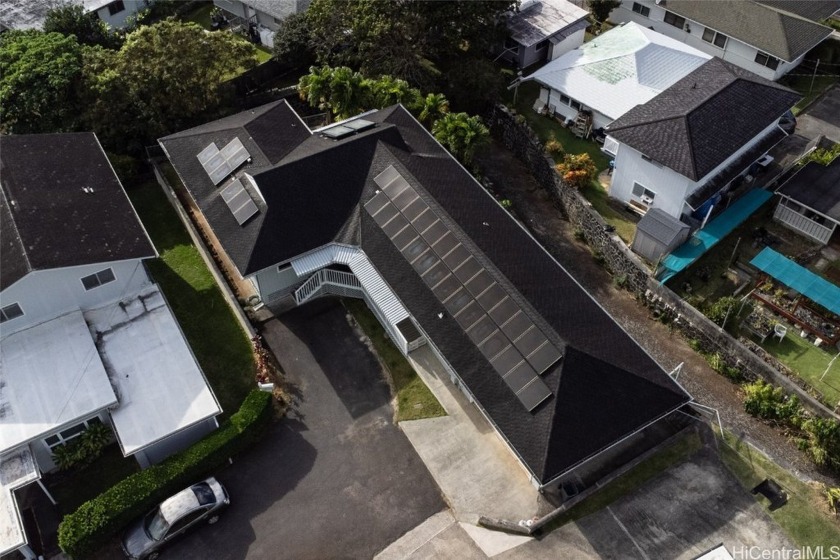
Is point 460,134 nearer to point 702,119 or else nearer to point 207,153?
point 702,119

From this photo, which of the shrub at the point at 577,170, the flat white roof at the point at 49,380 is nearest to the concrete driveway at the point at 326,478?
the flat white roof at the point at 49,380

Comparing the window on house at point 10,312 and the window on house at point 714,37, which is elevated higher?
the window on house at point 714,37

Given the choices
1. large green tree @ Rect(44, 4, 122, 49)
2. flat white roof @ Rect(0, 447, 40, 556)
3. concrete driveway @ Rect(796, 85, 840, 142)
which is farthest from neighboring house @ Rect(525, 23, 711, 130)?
flat white roof @ Rect(0, 447, 40, 556)

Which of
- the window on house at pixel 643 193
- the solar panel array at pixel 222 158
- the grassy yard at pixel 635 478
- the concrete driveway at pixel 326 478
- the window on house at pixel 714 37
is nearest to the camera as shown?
the concrete driveway at pixel 326 478

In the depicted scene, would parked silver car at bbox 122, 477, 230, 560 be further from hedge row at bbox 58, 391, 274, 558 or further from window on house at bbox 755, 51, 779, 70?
window on house at bbox 755, 51, 779, 70

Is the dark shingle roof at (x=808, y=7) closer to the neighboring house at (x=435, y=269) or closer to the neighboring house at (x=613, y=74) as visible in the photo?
the neighboring house at (x=613, y=74)

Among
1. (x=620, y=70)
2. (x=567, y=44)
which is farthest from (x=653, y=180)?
(x=567, y=44)
